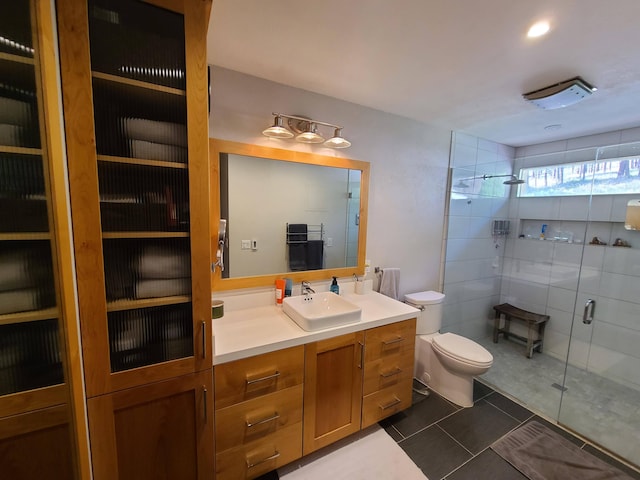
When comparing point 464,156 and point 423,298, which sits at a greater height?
point 464,156

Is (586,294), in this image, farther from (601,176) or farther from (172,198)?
(172,198)

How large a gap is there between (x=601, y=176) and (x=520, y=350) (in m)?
1.98

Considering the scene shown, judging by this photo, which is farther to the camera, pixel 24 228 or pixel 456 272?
pixel 456 272

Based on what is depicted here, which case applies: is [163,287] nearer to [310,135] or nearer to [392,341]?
[310,135]

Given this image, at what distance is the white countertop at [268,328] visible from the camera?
4.26 feet

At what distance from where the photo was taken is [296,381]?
145cm

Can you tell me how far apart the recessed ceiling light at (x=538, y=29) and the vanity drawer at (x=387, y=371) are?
192 cm

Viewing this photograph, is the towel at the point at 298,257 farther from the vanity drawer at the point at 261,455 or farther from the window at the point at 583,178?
the window at the point at 583,178

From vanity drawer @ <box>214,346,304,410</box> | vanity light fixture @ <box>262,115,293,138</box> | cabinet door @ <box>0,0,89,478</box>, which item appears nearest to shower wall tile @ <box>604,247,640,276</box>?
vanity drawer @ <box>214,346,304,410</box>

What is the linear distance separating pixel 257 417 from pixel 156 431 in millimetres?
452

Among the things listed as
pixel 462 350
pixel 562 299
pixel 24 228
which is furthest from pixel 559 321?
pixel 24 228

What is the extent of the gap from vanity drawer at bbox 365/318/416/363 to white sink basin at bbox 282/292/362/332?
185 millimetres

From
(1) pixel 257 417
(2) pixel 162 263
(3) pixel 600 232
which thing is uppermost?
(3) pixel 600 232

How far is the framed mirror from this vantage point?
5.57ft
